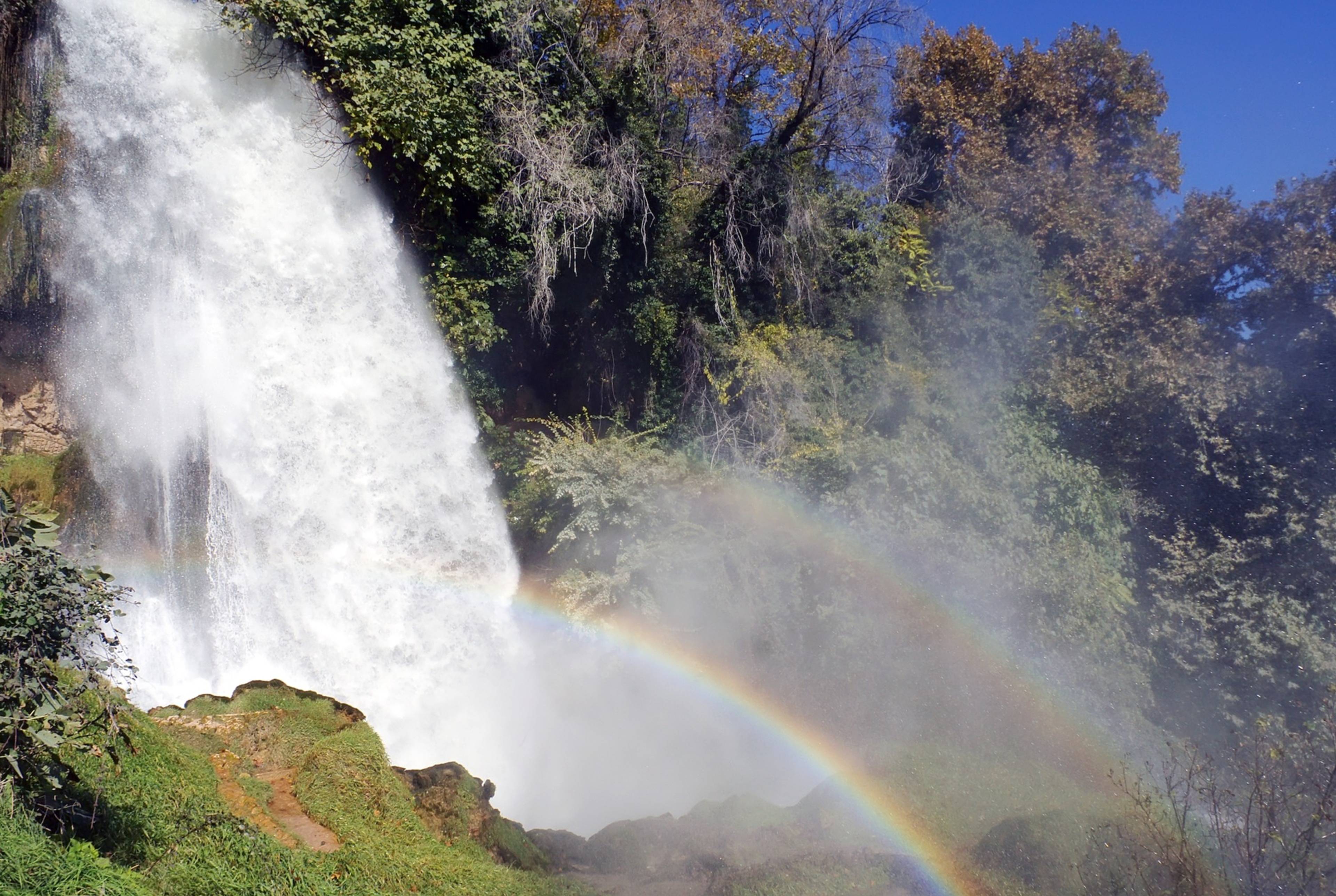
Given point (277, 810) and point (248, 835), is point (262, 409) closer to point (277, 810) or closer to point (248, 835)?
point (277, 810)

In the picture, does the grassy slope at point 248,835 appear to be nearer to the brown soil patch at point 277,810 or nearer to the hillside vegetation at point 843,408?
the brown soil patch at point 277,810

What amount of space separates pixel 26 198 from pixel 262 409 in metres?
3.81

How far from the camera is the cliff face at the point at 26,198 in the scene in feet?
35.8

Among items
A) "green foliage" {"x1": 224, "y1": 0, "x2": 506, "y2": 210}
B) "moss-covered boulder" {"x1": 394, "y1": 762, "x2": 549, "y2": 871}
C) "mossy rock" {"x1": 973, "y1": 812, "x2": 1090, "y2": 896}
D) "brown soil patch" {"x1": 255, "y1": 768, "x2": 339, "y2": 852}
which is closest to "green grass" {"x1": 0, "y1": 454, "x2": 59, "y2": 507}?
"brown soil patch" {"x1": 255, "y1": 768, "x2": 339, "y2": 852}

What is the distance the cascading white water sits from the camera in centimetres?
1102

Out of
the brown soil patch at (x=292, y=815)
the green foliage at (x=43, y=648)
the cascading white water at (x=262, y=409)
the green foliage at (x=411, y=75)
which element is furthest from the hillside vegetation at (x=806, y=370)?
the green foliage at (x=43, y=648)

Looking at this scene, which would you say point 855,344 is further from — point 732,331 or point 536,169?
point 536,169

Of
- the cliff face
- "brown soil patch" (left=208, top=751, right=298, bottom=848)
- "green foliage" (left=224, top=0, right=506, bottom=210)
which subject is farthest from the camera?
"green foliage" (left=224, top=0, right=506, bottom=210)

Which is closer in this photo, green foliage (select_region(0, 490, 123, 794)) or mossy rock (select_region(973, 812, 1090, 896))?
green foliage (select_region(0, 490, 123, 794))

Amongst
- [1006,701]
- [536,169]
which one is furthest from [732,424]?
[1006,701]

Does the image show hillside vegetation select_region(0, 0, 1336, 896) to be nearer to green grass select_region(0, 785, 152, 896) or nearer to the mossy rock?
the mossy rock

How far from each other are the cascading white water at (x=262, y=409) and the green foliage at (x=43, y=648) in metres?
6.11

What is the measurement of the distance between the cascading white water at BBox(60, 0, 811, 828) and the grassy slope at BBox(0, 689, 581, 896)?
111 inches

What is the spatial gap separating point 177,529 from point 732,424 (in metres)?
8.52
